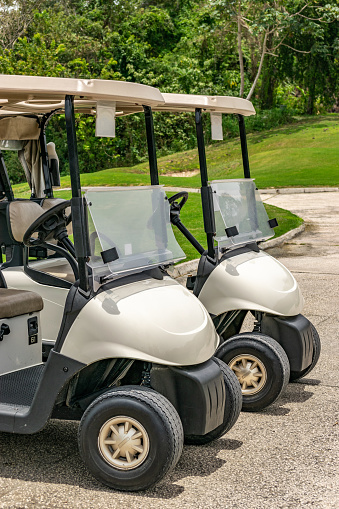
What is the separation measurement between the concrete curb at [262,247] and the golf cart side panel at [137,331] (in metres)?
2.78

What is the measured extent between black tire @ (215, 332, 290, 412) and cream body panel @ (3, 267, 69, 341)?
1017 millimetres

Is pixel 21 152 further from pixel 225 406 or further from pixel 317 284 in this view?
pixel 317 284

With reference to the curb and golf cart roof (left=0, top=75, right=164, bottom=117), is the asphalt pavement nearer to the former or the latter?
golf cart roof (left=0, top=75, right=164, bottom=117)

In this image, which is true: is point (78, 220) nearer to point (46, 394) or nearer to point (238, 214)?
point (46, 394)

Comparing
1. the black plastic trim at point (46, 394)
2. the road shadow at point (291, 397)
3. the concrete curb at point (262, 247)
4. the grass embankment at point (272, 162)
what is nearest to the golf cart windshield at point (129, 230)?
the black plastic trim at point (46, 394)

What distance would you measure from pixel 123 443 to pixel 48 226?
1.22 meters

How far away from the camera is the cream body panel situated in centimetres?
444

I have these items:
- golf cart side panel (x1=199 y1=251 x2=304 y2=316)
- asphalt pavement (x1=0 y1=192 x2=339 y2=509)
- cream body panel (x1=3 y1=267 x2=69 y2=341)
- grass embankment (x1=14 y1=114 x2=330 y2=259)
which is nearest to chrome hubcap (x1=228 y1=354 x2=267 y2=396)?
asphalt pavement (x1=0 y1=192 x2=339 y2=509)

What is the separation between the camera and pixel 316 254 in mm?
11625

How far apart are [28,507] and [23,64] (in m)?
29.7

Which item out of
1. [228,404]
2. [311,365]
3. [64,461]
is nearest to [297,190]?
[311,365]

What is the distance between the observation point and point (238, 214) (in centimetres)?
507

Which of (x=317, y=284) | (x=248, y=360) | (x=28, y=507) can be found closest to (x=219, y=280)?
(x=248, y=360)

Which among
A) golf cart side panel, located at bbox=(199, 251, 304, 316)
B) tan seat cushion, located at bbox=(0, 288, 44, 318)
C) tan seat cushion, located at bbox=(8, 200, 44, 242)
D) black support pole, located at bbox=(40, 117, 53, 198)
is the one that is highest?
black support pole, located at bbox=(40, 117, 53, 198)
